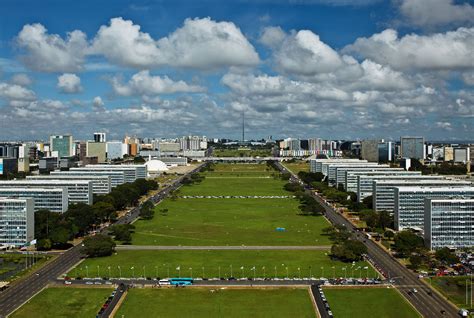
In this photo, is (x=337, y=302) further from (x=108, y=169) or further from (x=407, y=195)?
(x=108, y=169)

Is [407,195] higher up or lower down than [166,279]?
higher up

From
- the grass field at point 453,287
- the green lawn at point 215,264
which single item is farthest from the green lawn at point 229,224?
the grass field at point 453,287

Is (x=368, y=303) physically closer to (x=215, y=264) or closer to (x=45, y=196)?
(x=215, y=264)

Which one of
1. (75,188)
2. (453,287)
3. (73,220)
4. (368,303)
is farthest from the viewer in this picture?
(75,188)

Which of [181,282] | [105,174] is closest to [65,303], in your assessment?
Result: [181,282]

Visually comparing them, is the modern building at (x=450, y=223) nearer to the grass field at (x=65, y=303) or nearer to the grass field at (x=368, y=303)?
the grass field at (x=368, y=303)

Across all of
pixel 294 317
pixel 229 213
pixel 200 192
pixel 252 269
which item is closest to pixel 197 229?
pixel 229 213
